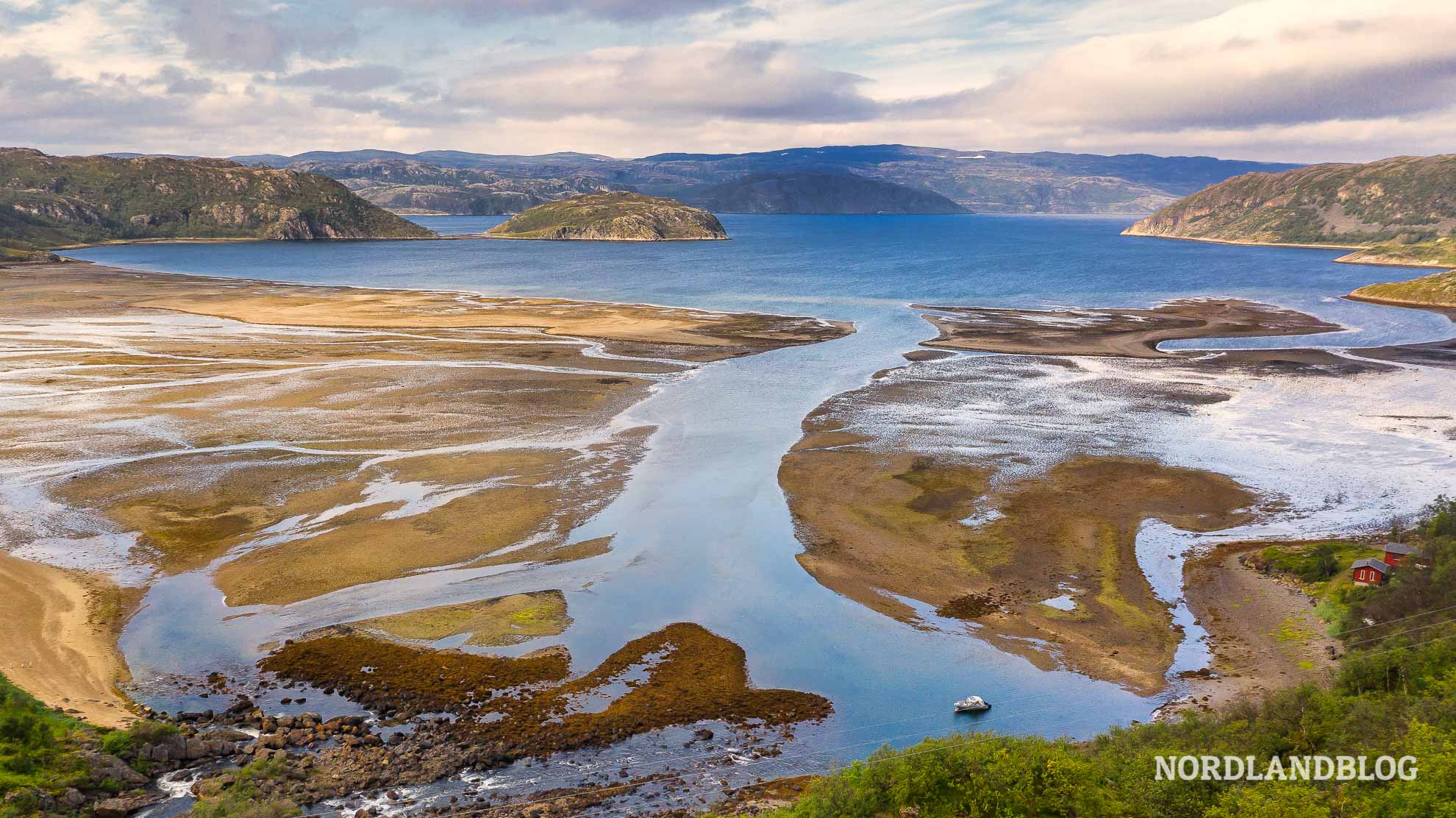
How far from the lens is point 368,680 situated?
30.7 m

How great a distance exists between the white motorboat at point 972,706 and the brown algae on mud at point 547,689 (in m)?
4.41

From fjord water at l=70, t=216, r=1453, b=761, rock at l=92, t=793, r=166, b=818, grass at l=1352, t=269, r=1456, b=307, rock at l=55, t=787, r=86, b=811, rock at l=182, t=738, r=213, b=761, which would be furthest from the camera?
grass at l=1352, t=269, r=1456, b=307

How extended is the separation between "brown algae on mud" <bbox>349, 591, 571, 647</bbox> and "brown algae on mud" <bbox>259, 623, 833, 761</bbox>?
1080mm

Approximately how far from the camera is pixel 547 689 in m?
30.8

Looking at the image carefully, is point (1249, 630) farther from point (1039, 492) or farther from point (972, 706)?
point (1039, 492)

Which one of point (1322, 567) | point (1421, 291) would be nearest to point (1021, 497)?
point (1322, 567)

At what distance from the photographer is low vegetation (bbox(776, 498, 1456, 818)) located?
20281mm

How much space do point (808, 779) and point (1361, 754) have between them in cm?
1423

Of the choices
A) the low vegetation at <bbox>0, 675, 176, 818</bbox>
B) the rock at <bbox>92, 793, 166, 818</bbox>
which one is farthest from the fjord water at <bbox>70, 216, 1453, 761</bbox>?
the rock at <bbox>92, 793, 166, 818</bbox>

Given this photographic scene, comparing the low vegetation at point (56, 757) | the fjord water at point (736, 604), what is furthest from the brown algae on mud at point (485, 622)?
the low vegetation at point (56, 757)

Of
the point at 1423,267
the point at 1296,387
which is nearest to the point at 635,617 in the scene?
the point at 1296,387

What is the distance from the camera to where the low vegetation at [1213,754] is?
2028cm

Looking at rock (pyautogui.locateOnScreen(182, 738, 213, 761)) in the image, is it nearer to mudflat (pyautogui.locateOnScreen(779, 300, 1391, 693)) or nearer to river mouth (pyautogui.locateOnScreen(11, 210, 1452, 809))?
river mouth (pyautogui.locateOnScreen(11, 210, 1452, 809))

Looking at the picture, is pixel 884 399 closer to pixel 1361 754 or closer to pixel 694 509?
pixel 694 509
